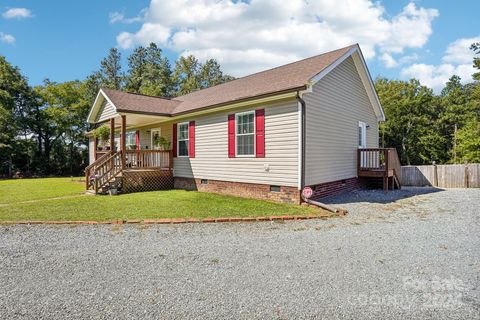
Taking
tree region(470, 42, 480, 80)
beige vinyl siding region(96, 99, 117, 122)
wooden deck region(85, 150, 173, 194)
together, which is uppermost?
tree region(470, 42, 480, 80)

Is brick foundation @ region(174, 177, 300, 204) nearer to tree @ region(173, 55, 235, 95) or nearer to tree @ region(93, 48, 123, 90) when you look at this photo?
tree @ region(173, 55, 235, 95)

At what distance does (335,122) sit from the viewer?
411 inches

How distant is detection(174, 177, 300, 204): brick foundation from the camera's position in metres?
8.69

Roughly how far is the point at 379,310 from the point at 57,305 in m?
3.40

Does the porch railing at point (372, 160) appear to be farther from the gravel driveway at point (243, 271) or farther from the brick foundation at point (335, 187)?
the gravel driveway at point (243, 271)

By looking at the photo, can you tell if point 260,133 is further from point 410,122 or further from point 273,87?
point 410,122

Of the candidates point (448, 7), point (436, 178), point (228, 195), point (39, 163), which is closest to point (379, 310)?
point (228, 195)

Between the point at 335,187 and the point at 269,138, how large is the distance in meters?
3.51

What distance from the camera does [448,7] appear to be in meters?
9.93

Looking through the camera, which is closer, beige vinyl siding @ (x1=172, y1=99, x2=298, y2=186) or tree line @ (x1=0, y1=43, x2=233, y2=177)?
beige vinyl siding @ (x1=172, y1=99, x2=298, y2=186)

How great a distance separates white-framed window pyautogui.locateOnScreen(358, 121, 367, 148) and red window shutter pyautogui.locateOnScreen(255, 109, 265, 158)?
561cm

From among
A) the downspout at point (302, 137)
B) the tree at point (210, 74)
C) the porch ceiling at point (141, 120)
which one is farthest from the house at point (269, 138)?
the tree at point (210, 74)

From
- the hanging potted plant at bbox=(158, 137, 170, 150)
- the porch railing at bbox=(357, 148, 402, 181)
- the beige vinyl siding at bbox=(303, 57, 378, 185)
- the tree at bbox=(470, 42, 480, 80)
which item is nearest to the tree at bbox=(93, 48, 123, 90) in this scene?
the hanging potted plant at bbox=(158, 137, 170, 150)

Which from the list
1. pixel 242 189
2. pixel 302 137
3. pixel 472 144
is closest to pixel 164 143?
pixel 242 189
